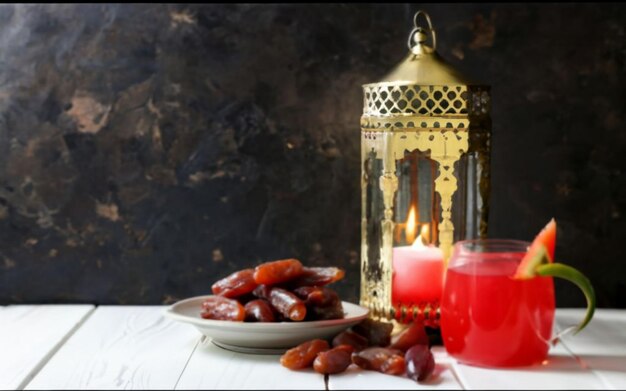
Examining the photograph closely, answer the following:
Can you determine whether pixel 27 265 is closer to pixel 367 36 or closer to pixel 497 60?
pixel 367 36

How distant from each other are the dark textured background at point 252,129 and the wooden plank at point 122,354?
0.16 metres

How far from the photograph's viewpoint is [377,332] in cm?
126

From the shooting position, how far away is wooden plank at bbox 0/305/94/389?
3.85ft

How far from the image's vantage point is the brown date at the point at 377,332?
4.14ft

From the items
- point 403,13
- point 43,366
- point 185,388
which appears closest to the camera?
point 185,388

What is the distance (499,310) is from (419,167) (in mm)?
283

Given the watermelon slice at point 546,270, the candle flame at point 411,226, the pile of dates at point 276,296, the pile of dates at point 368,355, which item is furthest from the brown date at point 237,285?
the watermelon slice at point 546,270

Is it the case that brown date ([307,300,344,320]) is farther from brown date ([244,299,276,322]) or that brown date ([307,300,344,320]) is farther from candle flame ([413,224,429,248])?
candle flame ([413,224,429,248])

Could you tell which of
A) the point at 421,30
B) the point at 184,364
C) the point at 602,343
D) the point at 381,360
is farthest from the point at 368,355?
the point at 421,30

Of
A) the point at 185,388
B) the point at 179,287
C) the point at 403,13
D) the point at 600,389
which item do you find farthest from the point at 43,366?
the point at 403,13

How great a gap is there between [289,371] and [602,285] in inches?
25.5

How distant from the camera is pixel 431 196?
1.36m

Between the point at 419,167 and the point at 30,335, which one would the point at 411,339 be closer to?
the point at 419,167

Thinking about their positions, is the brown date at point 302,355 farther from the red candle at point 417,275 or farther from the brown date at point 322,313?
the red candle at point 417,275
